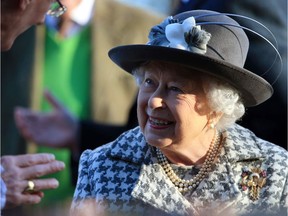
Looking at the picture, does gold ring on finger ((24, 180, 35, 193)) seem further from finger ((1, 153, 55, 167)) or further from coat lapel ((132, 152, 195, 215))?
coat lapel ((132, 152, 195, 215))

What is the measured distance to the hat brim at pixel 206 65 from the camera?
3.29 meters

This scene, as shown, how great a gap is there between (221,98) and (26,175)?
100 cm

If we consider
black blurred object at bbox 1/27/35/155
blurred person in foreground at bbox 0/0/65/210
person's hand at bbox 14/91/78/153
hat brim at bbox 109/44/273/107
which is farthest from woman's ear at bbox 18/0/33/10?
black blurred object at bbox 1/27/35/155

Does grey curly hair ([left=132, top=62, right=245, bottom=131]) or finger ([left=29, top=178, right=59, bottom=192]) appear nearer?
grey curly hair ([left=132, top=62, right=245, bottom=131])

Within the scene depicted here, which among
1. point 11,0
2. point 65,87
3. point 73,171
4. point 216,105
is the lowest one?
point 73,171

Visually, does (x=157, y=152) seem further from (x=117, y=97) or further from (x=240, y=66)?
(x=117, y=97)

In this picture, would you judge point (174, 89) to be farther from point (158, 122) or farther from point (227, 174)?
point (227, 174)

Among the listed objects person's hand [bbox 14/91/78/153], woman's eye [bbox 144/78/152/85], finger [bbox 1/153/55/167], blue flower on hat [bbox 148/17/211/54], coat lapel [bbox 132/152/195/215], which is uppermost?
blue flower on hat [bbox 148/17/211/54]

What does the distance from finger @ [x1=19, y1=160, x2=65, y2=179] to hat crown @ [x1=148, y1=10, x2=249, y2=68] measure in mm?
825

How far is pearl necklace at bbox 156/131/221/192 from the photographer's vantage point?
11.4 feet

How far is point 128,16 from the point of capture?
22.5 ft

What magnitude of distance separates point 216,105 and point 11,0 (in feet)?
3.28

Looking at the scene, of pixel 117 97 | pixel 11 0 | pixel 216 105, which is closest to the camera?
pixel 216 105

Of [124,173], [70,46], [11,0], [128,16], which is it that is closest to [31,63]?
[70,46]
